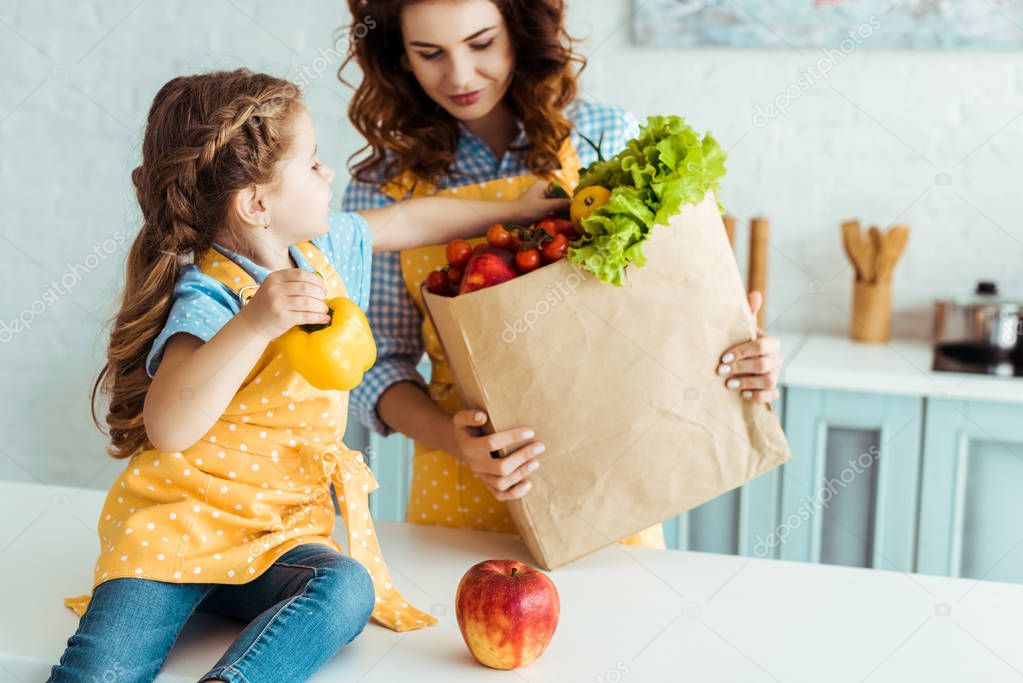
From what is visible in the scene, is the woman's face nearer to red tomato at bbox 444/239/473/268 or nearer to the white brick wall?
red tomato at bbox 444/239/473/268

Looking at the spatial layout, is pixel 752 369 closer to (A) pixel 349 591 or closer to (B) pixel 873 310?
(A) pixel 349 591

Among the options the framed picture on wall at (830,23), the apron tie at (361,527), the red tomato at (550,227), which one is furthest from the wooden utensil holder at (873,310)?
the apron tie at (361,527)

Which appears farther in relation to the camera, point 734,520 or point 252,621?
point 734,520

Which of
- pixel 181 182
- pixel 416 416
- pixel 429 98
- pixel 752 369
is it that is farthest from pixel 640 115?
pixel 181 182

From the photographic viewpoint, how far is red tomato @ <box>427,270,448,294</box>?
121 centimetres

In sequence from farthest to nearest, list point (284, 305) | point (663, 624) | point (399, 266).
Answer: point (399, 266) < point (663, 624) < point (284, 305)

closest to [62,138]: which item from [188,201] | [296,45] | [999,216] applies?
[296,45]

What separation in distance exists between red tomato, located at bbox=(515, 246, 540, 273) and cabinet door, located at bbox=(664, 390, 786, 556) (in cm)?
119

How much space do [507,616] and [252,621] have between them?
253 millimetres

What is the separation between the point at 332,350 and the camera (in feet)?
3.02

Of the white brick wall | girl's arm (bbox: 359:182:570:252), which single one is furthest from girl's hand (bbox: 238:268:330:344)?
the white brick wall

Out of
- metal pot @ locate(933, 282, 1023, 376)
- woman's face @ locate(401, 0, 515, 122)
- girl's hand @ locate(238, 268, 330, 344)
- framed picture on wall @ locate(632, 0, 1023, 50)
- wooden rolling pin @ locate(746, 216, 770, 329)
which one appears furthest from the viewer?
wooden rolling pin @ locate(746, 216, 770, 329)

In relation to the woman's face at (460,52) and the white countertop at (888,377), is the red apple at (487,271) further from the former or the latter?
the white countertop at (888,377)

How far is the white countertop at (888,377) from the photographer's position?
6.72 ft
